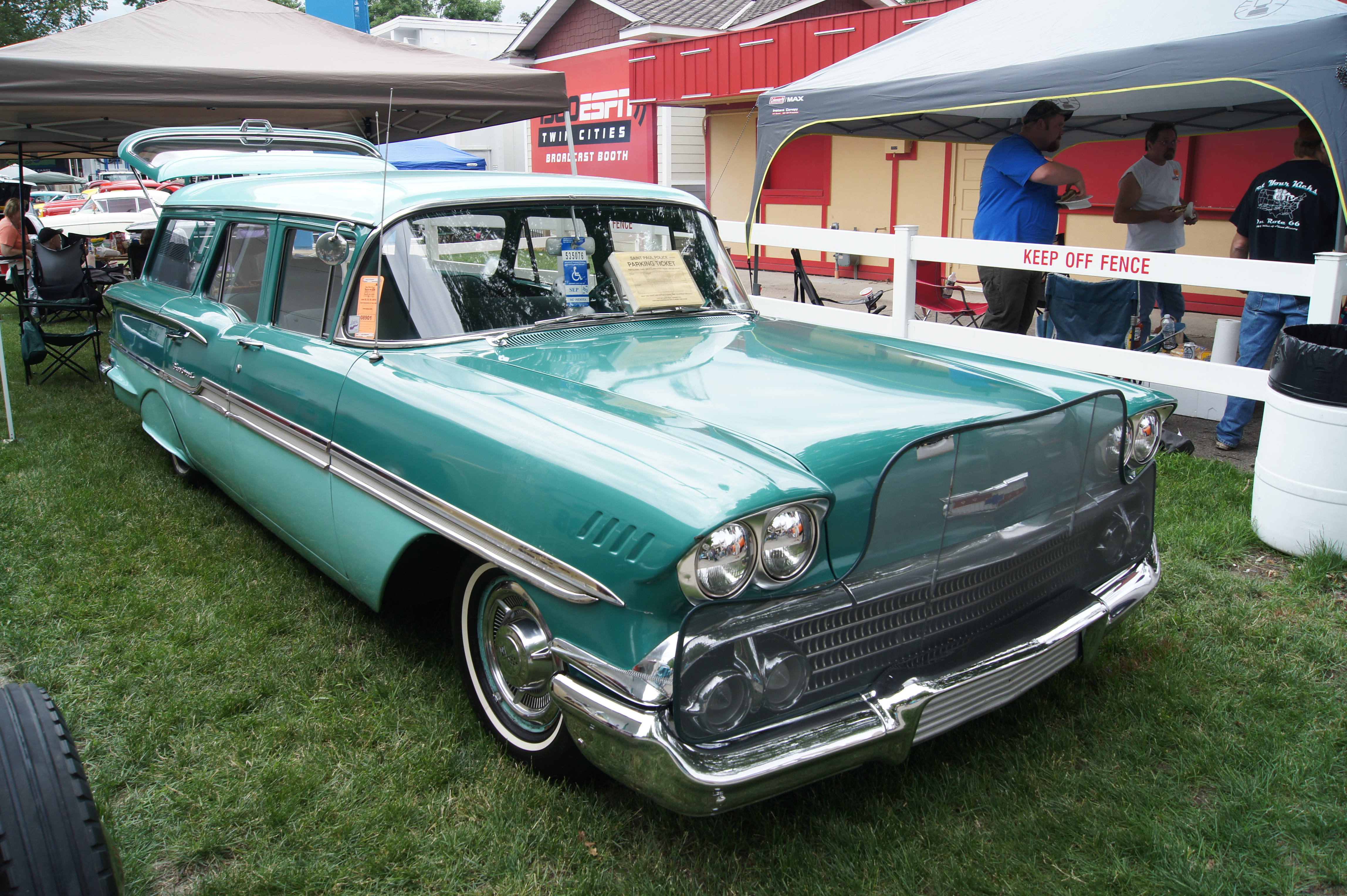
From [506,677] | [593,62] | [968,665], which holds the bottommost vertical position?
[506,677]

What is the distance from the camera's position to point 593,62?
21.0m

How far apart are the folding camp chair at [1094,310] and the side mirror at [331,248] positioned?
463 centimetres

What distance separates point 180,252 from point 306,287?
1.88 meters

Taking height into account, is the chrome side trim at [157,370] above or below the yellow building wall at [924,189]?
below

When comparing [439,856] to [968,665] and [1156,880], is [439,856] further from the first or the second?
[1156,880]

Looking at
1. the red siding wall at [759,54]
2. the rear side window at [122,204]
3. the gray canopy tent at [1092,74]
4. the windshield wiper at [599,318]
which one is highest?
the red siding wall at [759,54]

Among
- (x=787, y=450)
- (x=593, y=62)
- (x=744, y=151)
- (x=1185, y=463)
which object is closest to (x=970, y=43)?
(x=1185, y=463)

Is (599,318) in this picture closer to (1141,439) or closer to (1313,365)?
(1141,439)

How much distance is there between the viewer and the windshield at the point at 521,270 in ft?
10.5

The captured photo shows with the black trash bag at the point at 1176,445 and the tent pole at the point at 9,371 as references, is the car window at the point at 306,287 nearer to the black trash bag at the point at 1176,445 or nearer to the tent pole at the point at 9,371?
the tent pole at the point at 9,371

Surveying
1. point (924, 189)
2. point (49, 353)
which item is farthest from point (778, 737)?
point (924, 189)

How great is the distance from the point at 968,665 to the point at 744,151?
53.8 feet

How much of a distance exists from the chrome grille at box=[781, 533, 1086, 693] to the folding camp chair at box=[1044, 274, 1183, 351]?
12.9 feet

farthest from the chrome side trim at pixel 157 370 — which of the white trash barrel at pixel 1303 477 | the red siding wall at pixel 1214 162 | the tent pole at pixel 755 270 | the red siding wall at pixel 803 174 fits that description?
the red siding wall at pixel 803 174
